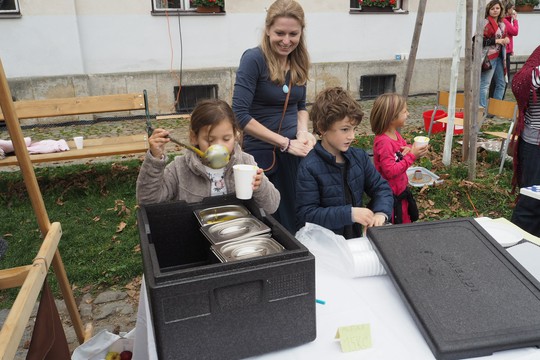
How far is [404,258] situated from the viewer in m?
1.45

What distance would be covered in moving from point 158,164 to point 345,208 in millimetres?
852

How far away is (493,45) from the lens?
7180 millimetres

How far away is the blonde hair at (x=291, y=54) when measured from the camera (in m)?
2.33

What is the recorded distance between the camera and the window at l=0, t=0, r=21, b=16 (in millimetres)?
6762

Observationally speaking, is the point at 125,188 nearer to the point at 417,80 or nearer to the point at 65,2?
the point at 65,2

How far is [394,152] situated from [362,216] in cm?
95

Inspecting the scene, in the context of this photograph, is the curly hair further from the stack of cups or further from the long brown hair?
the stack of cups

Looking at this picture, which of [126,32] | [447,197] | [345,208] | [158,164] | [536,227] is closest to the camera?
[158,164]

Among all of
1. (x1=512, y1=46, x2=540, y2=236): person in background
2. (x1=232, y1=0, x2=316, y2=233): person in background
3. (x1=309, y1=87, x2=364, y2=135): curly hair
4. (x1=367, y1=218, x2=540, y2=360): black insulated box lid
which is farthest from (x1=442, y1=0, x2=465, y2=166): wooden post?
(x1=367, y1=218, x2=540, y2=360): black insulated box lid

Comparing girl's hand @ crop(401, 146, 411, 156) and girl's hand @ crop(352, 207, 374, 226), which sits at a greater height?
girl's hand @ crop(401, 146, 411, 156)

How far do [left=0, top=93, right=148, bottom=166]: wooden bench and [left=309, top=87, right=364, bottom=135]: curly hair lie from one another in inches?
107

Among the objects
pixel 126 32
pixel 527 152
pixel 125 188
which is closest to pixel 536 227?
pixel 527 152

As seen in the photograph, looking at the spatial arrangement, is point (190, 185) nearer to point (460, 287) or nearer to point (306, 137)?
point (306, 137)

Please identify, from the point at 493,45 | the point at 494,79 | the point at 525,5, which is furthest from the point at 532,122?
the point at 525,5
